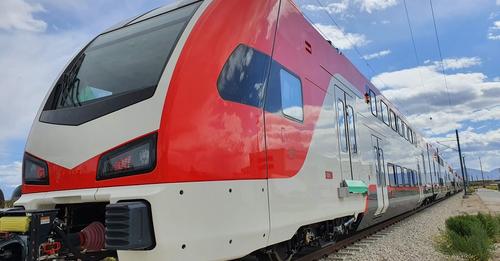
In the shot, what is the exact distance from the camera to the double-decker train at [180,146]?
329 centimetres

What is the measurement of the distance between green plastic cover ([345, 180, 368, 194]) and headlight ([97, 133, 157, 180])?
3775 mm

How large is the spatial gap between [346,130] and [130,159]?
4.31 meters

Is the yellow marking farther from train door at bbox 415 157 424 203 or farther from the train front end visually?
train door at bbox 415 157 424 203

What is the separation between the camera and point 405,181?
1195 cm

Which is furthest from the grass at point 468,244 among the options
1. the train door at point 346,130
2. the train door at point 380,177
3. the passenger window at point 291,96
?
the passenger window at point 291,96

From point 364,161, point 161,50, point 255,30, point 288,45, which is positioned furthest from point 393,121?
point 161,50

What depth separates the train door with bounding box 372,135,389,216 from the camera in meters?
8.46

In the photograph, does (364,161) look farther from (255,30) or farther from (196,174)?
(196,174)

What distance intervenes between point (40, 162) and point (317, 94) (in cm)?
352

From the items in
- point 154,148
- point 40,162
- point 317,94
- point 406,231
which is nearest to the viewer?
point 154,148

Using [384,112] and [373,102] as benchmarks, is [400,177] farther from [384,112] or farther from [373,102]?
[373,102]

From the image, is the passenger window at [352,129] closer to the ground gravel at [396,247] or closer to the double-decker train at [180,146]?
the double-decker train at [180,146]

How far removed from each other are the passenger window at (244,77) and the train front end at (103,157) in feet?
1.65

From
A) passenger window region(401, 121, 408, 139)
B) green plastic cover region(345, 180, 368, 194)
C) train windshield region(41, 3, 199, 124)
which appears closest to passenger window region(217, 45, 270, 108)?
train windshield region(41, 3, 199, 124)
